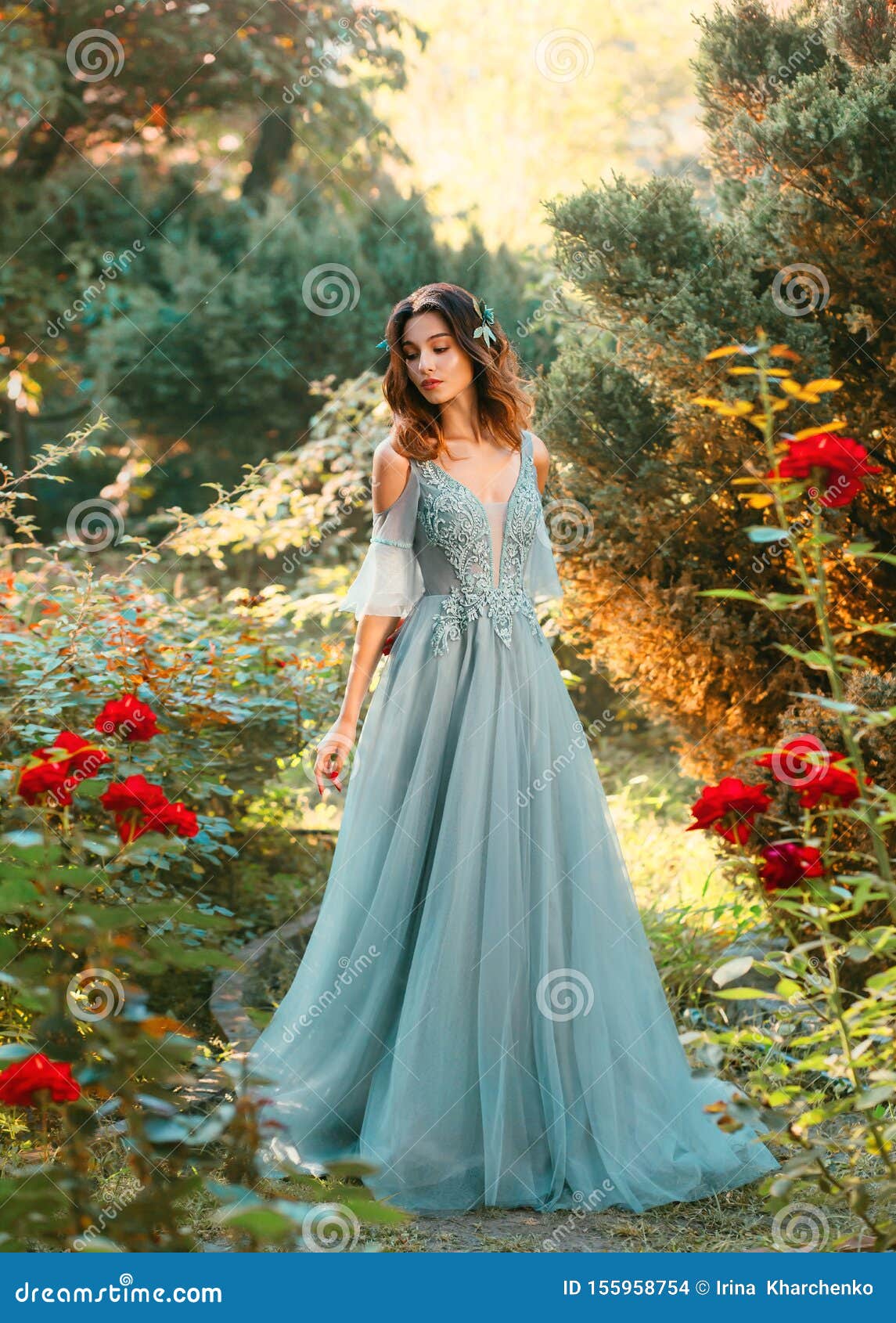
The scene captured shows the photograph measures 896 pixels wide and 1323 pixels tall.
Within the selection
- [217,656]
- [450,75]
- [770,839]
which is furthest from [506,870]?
[450,75]

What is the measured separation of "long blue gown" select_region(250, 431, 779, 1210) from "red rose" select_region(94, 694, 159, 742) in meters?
0.46

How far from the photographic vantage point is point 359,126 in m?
8.47

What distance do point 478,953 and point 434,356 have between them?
1.26 meters

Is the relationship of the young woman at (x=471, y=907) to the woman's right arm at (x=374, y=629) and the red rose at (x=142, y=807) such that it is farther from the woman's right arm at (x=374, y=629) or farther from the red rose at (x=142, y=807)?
the red rose at (x=142, y=807)

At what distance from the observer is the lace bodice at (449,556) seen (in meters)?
2.53

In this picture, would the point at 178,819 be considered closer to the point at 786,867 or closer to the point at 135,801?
the point at 135,801

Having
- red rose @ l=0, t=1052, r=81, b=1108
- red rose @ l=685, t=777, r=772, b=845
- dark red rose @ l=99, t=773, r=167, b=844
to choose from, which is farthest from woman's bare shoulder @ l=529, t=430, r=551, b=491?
red rose @ l=0, t=1052, r=81, b=1108

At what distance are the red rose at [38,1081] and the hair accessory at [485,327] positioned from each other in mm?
1815

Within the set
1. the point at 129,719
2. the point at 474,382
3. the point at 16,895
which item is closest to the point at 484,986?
the point at 129,719

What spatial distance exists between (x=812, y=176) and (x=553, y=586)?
4.44 ft

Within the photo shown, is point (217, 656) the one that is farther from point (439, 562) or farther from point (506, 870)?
point (506, 870)

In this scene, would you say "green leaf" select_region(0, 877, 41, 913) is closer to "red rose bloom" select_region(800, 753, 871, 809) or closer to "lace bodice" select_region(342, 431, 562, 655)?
"red rose bloom" select_region(800, 753, 871, 809)

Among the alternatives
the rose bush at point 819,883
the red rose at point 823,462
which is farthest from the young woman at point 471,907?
the red rose at point 823,462

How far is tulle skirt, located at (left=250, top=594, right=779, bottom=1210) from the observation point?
227 centimetres
